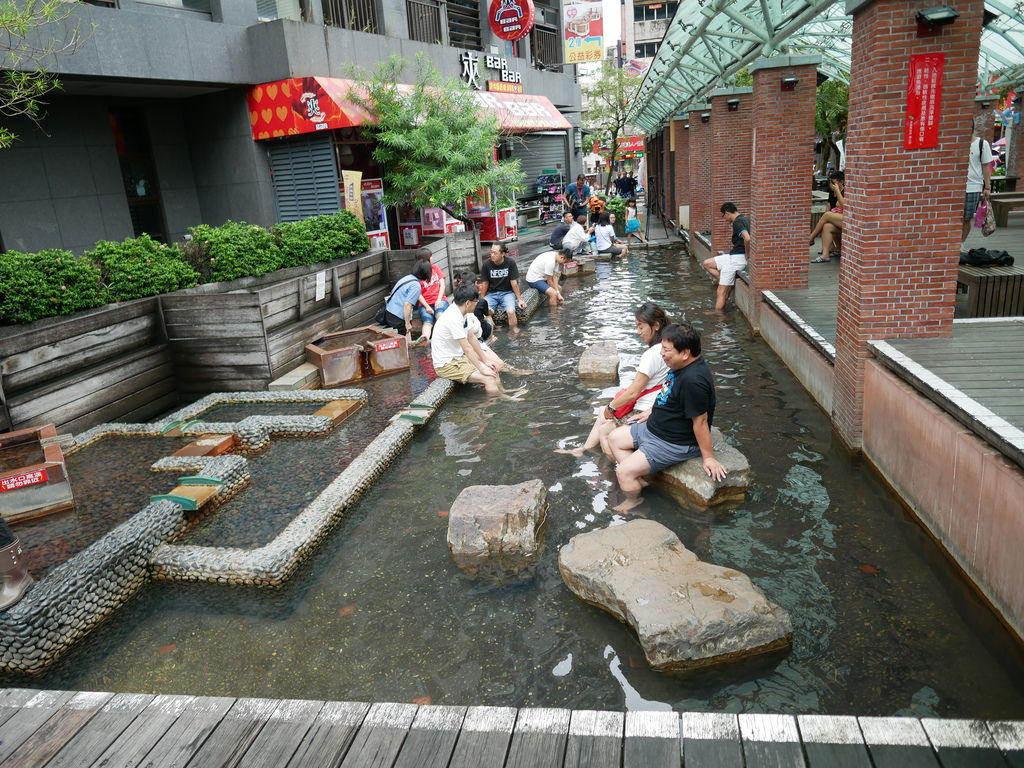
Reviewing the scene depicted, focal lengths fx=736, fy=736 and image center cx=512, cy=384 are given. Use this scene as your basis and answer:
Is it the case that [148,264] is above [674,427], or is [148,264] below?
above

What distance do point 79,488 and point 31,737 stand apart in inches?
152

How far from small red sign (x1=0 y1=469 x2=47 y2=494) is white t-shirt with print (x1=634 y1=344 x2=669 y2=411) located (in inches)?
212

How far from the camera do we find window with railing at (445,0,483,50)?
24.6 meters

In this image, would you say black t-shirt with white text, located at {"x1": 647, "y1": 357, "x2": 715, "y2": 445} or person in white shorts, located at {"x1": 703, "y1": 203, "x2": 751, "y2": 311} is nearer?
black t-shirt with white text, located at {"x1": 647, "y1": 357, "x2": 715, "y2": 445}

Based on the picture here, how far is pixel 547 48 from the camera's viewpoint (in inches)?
1281

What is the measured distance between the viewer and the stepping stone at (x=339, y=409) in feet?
28.1

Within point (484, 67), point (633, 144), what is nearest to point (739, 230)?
point (484, 67)

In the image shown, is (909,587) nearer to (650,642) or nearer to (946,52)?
(650,642)

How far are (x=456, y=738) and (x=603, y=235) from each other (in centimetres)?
1909

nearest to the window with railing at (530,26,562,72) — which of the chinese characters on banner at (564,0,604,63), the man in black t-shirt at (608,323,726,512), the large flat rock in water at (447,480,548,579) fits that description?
the chinese characters on banner at (564,0,604,63)

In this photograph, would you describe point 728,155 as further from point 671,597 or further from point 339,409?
point 671,597

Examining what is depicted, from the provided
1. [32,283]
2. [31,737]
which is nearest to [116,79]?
[32,283]

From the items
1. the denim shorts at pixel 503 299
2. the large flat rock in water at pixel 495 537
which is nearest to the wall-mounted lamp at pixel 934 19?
the large flat rock in water at pixel 495 537

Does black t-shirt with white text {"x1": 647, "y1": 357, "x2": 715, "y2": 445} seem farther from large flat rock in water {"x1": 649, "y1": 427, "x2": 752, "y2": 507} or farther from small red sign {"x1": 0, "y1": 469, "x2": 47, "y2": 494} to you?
small red sign {"x1": 0, "y1": 469, "x2": 47, "y2": 494}
